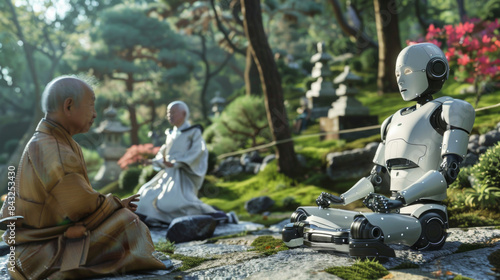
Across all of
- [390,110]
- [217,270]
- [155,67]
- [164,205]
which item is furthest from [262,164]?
[155,67]

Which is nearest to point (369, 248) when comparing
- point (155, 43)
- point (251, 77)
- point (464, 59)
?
point (464, 59)

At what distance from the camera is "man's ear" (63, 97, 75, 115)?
119 inches

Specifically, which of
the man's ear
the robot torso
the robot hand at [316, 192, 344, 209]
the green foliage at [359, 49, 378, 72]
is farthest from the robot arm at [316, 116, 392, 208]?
the green foliage at [359, 49, 378, 72]

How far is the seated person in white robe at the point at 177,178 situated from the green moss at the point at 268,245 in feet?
7.24

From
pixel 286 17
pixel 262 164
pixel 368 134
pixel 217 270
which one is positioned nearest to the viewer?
pixel 217 270

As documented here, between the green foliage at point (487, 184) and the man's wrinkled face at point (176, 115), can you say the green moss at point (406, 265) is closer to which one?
the green foliage at point (487, 184)

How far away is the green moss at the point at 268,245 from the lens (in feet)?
12.8

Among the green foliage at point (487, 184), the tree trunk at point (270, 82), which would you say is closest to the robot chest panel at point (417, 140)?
the green foliage at point (487, 184)

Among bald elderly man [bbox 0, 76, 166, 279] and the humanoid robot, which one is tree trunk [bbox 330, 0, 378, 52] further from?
bald elderly man [bbox 0, 76, 166, 279]

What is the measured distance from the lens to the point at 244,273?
311cm

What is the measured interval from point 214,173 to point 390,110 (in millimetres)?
5054

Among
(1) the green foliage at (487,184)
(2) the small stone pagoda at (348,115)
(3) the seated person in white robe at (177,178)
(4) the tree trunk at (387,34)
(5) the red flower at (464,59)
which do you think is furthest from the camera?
(4) the tree trunk at (387,34)

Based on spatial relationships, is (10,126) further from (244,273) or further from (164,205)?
(244,273)

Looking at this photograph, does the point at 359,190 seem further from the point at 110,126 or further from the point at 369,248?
the point at 110,126
